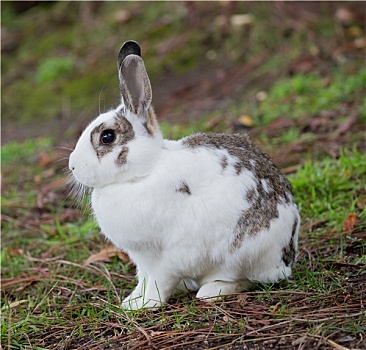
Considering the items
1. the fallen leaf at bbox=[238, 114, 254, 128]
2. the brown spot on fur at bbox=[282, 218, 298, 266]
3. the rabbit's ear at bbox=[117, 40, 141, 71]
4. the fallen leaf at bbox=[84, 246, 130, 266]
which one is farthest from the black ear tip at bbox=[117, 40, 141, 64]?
the fallen leaf at bbox=[238, 114, 254, 128]

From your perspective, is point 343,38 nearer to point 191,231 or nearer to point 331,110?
point 331,110

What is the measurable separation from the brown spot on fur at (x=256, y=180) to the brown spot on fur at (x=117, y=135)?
30 cm

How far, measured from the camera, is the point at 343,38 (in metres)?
8.29

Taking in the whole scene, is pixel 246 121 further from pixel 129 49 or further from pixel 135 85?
pixel 135 85

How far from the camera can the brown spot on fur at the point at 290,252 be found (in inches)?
135

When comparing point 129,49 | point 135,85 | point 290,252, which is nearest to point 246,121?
point 290,252

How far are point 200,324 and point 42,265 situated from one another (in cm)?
175

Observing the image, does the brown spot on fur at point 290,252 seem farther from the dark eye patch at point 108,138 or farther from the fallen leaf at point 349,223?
the dark eye patch at point 108,138

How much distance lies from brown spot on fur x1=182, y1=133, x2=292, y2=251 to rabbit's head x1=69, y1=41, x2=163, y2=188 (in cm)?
24

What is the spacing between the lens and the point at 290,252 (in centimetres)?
347

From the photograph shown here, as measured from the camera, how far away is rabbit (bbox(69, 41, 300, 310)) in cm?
316

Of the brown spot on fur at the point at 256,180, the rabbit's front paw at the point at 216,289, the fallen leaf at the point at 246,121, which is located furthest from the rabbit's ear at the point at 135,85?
the fallen leaf at the point at 246,121

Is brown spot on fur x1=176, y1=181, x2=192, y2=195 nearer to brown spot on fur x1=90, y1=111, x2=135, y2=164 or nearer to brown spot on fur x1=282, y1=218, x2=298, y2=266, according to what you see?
brown spot on fur x1=90, y1=111, x2=135, y2=164

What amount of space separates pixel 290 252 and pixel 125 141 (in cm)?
98
